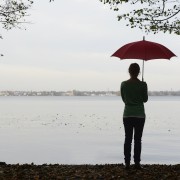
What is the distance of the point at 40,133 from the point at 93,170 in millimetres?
37619

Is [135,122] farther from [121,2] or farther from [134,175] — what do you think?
[121,2]

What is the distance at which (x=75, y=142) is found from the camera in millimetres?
42094

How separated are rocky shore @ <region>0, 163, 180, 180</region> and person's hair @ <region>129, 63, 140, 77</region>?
2.45 metres

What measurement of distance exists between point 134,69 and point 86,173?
113 inches

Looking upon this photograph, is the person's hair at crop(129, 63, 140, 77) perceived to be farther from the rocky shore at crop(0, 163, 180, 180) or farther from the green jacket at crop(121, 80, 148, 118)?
the rocky shore at crop(0, 163, 180, 180)

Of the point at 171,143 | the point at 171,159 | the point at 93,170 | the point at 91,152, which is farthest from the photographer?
the point at 171,143

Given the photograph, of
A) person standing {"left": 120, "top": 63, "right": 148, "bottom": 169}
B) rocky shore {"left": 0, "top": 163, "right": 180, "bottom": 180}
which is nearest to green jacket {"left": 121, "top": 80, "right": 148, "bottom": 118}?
person standing {"left": 120, "top": 63, "right": 148, "bottom": 169}

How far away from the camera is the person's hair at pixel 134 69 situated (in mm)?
10844

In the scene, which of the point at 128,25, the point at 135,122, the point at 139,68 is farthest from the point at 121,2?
Result: the point at 135,122

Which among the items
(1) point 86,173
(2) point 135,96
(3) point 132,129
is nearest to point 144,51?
(2) point 135,96

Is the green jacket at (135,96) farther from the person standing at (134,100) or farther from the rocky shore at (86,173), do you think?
the rocky shore at (86,173)

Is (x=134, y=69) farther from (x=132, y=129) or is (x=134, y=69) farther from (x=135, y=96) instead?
(x=132, y=129)

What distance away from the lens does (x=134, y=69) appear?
1085 centimetres

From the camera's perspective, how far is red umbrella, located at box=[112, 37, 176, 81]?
11.5 meters
